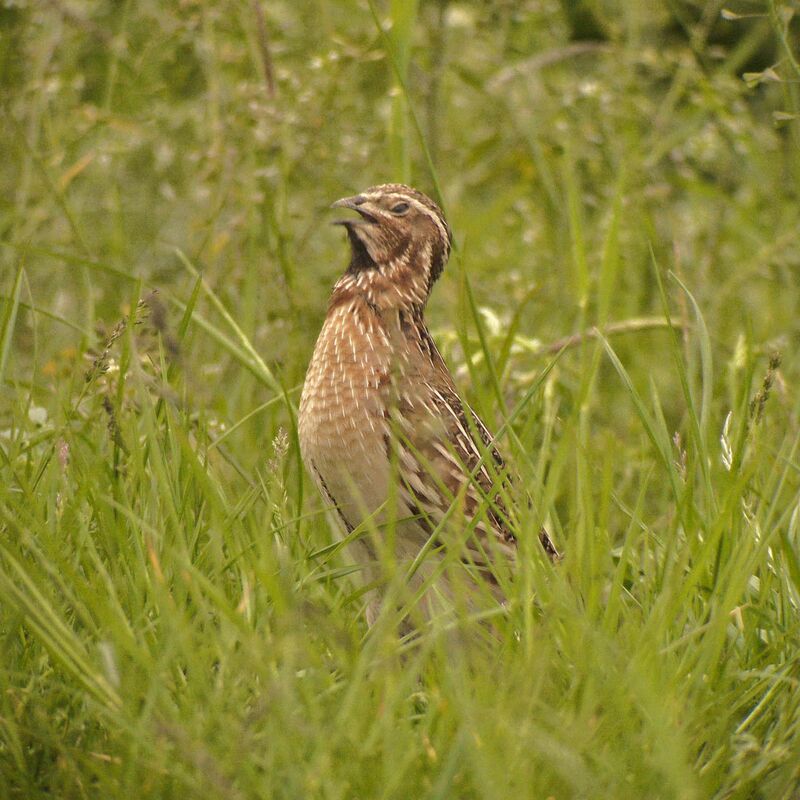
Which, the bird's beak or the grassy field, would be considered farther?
the bird's beak

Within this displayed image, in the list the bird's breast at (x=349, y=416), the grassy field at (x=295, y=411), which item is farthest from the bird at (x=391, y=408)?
the grassy field at (x=295, y=411)

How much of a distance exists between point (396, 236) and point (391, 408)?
3.45 ft

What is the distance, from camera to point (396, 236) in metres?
4.47

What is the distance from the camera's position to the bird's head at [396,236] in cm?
444

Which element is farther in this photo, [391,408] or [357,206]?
[357,206]

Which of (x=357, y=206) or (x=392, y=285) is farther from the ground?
(x=357, y=206)

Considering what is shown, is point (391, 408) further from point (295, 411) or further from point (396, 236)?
point (396, 236)

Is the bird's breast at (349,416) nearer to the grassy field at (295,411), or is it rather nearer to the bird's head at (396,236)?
the grassy field at (295,411)

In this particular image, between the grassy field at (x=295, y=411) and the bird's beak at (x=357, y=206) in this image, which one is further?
the bird's beak at (x=357, y=206)

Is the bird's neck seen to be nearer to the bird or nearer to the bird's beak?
the bird

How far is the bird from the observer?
3.83 m

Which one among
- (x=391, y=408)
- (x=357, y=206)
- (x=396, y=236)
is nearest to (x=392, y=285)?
(x=396, y=236)

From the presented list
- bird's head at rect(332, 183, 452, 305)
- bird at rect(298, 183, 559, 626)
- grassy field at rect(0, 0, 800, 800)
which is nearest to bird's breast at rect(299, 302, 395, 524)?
bird at rect(298, 183, 559, 626)

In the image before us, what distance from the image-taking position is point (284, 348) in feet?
17.3
